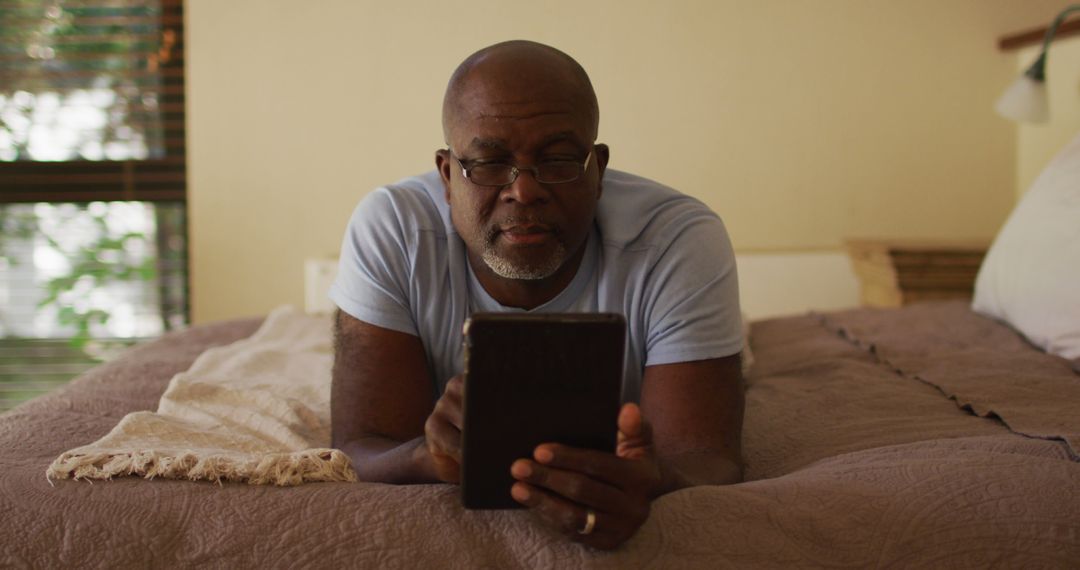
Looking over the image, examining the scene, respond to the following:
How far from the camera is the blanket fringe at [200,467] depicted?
3.51 ft

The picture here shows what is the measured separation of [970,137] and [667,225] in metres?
2.14

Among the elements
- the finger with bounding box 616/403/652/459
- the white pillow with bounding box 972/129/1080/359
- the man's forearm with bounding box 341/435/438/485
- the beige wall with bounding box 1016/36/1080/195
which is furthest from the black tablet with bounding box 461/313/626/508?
the beige wall with bounding box 1016/36/1080/195

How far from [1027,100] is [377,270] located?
1.86 meters

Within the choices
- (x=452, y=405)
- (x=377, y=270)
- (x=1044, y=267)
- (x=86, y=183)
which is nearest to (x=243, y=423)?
(x=377, y=270)

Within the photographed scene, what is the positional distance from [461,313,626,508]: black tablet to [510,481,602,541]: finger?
0.03m

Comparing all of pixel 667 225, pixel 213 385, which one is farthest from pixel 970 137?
pixel 213 385

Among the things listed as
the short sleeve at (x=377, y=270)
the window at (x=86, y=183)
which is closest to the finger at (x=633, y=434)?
the short sleeve at (x=377, y=270)

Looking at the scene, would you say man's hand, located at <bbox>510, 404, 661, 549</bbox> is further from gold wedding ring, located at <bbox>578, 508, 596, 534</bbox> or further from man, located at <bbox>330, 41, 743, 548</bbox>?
man, located at <bbox>330, 41, 743, 548</bbox>

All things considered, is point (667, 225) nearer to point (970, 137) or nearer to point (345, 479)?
point (345, 479)

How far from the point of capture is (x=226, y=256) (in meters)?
3.26

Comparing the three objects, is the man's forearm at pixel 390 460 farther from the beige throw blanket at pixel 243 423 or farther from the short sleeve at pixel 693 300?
the short sleeve at pixel 693 300

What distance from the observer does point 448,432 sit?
3.32 feet

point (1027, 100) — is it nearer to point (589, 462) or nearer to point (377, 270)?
point (377, 270)

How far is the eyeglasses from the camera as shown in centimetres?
126
